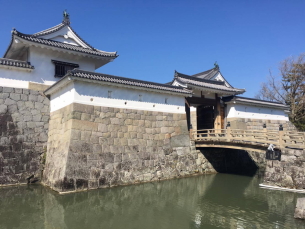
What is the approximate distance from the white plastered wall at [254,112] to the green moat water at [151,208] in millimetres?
6601

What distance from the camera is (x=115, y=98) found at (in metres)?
10.9

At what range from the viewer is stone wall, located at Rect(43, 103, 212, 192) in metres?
9.35

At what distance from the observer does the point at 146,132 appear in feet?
38.1

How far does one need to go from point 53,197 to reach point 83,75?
4.73 m

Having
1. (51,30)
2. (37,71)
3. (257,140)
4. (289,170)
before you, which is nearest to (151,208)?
(257,140)

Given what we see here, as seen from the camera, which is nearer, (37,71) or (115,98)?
(115,98)

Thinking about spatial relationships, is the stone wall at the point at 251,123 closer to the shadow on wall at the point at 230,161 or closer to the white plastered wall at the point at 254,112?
the white plastered wall at the point at 254,112

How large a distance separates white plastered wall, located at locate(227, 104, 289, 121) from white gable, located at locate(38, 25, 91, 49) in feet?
32.5

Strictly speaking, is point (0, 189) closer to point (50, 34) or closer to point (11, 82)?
point (11, 82)

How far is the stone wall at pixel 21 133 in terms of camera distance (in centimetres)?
1020

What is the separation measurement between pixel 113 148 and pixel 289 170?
693 cm

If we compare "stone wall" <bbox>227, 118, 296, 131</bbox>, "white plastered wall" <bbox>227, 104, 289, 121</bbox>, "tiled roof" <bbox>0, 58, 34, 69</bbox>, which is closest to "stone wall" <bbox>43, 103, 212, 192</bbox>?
"tiled roof" <bbox>0, 58, 34, 69</bbox>

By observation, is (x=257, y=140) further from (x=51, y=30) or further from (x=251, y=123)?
(x=51, y=30)

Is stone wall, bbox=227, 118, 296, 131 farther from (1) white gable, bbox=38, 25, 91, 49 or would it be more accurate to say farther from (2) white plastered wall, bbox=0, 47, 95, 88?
(2) white plastered wall, bbox=0, 47, 95, 88
